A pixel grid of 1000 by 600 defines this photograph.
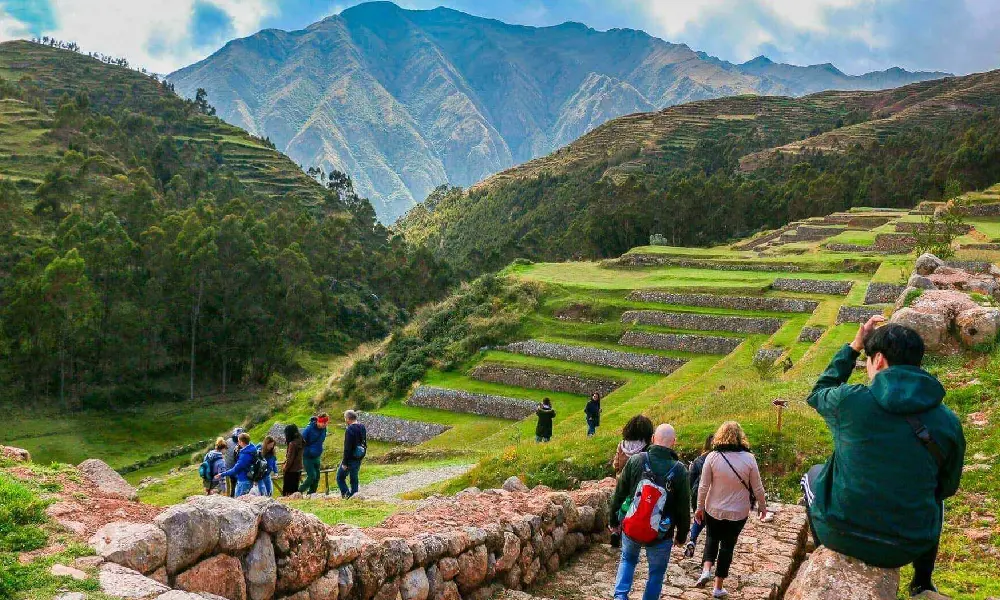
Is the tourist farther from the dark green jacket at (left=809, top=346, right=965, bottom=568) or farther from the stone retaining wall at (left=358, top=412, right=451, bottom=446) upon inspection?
the stone retaining wall at (left=358, top=412, right=451, bottom=446)

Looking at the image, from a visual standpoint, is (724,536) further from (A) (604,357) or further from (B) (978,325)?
(A) (604,357)

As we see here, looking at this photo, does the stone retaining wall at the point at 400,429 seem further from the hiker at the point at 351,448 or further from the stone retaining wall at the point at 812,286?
the stone retaining wall at the point at 812,286

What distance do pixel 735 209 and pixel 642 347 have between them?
162 feet

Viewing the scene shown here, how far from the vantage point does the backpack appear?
5938mm

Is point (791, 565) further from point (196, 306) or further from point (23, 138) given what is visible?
point (23, 138)

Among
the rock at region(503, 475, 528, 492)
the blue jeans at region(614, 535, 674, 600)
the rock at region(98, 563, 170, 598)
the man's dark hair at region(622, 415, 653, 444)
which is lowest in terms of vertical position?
the rock at region(503, 475, 528, 492)

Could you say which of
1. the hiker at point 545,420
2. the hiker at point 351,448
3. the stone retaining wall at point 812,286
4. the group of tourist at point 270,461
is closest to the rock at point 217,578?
the group of tourist at point 270,461

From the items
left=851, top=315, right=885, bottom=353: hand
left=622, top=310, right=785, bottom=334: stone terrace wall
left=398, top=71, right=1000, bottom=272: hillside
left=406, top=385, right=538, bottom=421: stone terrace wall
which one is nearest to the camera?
left=851, top=315, right=885, bottom=353: hand

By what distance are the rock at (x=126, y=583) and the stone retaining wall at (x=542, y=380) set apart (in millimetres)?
25384

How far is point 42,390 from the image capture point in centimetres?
4712

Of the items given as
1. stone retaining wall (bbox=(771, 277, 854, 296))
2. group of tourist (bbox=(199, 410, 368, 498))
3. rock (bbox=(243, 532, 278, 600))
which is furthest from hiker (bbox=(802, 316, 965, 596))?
stone retaining wall (bbox=(771, 277, 854, 296))

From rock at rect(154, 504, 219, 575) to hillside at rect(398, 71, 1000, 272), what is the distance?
71.5 metres

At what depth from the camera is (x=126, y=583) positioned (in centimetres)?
408


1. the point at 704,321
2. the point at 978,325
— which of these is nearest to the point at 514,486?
the point at 978,325
